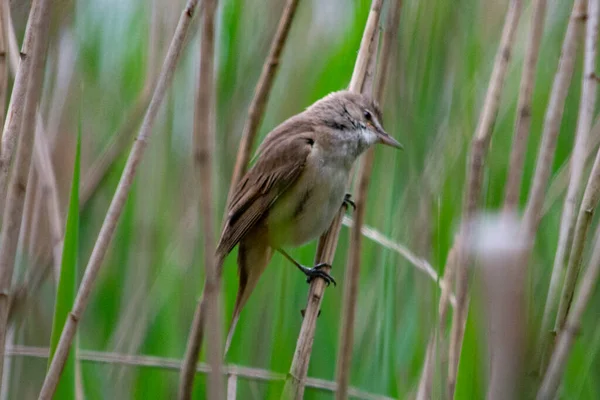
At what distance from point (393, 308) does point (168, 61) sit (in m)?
0.86

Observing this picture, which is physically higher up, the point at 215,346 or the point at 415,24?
the point at 415,24

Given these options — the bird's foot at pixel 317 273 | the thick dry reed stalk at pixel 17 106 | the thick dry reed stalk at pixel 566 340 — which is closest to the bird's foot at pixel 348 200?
the bird's foot at pixel 317 273

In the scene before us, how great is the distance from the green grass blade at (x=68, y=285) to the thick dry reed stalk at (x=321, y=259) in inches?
19.6

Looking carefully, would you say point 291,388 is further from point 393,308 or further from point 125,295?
point 125,295

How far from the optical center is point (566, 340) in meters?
1.54

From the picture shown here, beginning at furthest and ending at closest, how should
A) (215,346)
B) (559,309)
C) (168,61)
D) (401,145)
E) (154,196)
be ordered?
1. (154,196)
2. (401,145)
3. (168,61)
4. (559,309)
5. (215,346)

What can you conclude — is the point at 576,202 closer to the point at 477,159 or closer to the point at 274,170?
the point at 477,159

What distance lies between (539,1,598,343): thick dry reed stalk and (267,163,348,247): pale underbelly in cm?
94

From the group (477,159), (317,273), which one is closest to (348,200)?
(317,273)

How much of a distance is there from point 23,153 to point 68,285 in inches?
13.2

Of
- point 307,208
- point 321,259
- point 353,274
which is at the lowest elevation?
point 353,274

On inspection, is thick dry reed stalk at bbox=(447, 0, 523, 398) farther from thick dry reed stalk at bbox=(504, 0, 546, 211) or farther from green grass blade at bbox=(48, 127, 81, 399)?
green grass blade at bbox=(48, 127, 81, 399)

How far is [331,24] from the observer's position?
2582 mm

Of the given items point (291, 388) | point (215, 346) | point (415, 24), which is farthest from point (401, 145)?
point (215, 346)
